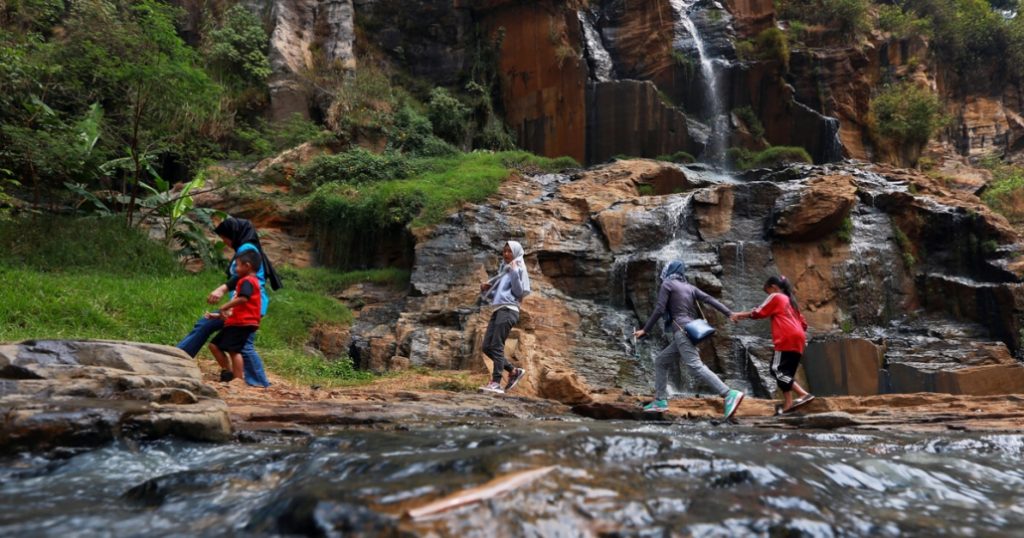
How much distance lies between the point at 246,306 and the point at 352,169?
38.0 feet

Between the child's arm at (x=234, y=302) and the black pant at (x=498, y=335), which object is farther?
the black pant at (x=498, y=335)

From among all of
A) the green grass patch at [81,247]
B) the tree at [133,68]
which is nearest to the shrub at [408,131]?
the tree at [133,68]

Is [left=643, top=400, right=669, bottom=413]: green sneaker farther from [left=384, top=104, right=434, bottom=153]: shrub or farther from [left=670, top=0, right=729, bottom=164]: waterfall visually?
[left=670, top=0, right=729, bottom=164]: waterfall

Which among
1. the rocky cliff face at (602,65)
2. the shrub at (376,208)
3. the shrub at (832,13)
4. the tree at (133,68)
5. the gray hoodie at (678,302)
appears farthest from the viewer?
the shrub at (832,13)

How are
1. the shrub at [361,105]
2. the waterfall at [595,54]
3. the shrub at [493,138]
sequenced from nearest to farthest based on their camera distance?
the shrub at [361,105]
the shrub at [493,138]
the waterfall at [595,54]

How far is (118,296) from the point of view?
9.25m

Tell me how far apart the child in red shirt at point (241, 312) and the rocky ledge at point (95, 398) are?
825mm

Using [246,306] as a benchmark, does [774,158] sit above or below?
above

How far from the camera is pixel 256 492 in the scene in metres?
2.78

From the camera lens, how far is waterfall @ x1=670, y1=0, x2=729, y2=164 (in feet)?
70.5

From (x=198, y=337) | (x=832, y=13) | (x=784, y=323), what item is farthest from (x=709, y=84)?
(x=198, y=337)

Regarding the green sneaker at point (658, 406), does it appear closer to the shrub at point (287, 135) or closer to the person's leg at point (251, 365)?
the person's leg at point (251, 365)

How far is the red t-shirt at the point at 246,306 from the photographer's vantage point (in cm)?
604

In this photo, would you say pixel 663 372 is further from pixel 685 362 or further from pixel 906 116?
pixel 906 116
